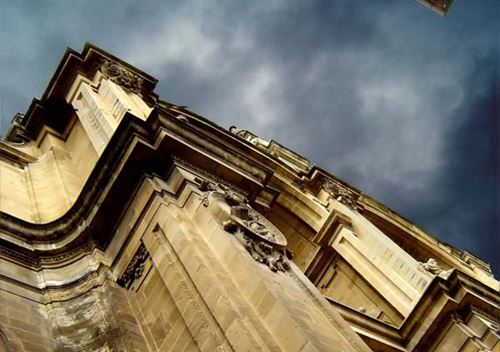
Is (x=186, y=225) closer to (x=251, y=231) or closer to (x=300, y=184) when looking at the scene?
(x=251, y=231)

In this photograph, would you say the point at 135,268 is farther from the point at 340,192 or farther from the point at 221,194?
the point at 340,192

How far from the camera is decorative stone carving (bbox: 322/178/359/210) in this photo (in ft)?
75.6

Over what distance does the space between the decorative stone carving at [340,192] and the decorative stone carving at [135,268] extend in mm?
12170

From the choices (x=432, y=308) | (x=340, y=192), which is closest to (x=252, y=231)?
(x=432, y=308)

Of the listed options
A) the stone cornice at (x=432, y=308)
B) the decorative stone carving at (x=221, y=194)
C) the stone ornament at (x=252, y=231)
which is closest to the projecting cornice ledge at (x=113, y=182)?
the decorative stone carving at (x=221, y=194)

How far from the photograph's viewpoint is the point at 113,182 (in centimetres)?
1218

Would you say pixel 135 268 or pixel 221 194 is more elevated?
pixel 221 194

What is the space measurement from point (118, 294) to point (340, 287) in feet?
33.9

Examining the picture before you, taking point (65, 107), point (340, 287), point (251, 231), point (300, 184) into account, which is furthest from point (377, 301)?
point (65, 107)

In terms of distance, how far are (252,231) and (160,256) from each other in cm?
158

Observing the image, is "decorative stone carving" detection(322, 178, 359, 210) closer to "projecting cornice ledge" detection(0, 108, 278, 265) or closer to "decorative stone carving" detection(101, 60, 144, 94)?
"decorative stone carving" detection(101, 60, 144, 94)

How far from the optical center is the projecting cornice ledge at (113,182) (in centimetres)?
1214

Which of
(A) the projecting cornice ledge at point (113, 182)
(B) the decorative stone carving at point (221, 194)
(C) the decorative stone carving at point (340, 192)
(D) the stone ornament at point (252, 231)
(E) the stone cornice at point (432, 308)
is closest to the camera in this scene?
(D) the stone ornament at point (252, 231)

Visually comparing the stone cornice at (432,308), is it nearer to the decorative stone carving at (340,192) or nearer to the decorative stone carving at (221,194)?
the decorative stone carving at (221,194)
